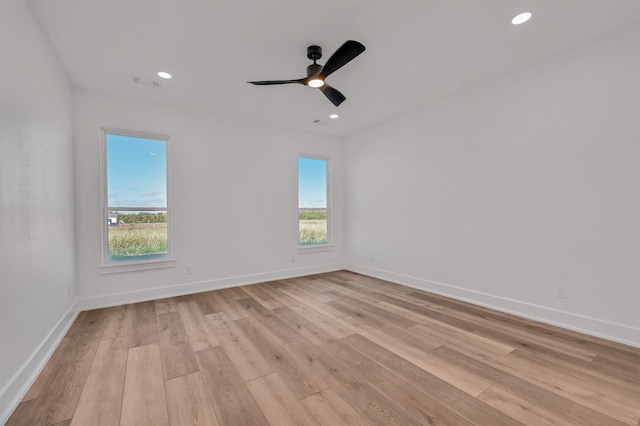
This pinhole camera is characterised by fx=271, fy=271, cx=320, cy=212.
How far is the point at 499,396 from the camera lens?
1726 millimetres

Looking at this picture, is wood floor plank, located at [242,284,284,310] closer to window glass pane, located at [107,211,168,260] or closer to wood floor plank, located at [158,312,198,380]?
wood floor plank, located at [158,312,198,380]

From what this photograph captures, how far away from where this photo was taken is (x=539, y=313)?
2906 mm

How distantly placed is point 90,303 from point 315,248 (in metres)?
3.44

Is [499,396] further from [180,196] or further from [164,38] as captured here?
[180,196]

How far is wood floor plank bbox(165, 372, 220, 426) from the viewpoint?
5.07ft

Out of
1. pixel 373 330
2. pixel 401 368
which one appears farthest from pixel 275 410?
pixel 373 330

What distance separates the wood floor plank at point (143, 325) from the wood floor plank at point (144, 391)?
0.54 ft

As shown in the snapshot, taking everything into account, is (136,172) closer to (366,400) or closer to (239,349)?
(239,349)

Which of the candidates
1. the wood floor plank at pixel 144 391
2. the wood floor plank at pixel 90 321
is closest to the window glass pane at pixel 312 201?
the wood floor plank at pixel 90 321

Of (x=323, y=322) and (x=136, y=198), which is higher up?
(x=136, y=198)

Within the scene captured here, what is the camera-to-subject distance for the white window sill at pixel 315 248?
17.0 ft

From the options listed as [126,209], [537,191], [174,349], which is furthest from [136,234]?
[537,191]

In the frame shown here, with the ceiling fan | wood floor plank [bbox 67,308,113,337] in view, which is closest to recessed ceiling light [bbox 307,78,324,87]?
the ceiling fan

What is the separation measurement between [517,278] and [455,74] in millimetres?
2463
